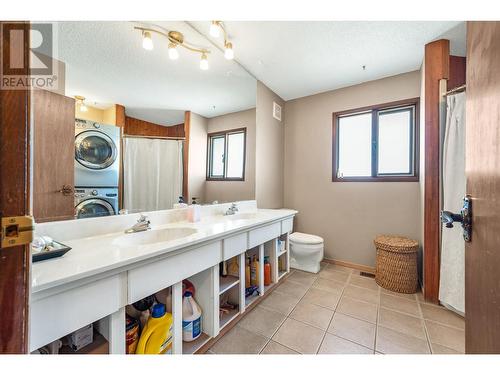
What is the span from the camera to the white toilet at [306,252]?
2.44 meters

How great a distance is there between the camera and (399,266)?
204cm

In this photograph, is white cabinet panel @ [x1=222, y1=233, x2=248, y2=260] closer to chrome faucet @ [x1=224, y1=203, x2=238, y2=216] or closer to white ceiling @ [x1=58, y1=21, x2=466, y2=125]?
chrome faucet @ [x1=224, y1=203, x2=238, y2=216]

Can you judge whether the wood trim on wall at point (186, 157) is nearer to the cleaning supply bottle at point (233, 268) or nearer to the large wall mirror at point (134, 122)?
the large wall mirror at point (134, 122)

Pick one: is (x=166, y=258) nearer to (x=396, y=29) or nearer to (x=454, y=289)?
(x=454, y=289)

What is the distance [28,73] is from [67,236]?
0.92 meters

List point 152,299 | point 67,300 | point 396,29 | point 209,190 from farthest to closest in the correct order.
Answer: point 209,190
point 396,29
point 152,299
point 67,300

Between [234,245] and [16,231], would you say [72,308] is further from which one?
[234,245]

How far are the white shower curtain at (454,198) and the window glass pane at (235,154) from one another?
6.38ft

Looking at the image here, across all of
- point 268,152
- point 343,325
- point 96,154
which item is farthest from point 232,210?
point 343,325

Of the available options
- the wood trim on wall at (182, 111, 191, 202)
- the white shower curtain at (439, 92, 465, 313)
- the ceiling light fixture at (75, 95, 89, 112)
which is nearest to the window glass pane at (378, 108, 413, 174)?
the white shower curtain at (439, 92, 465, 313)

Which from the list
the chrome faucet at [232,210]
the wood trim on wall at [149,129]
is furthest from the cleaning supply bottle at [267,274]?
the wood trim on wall at [149,129]

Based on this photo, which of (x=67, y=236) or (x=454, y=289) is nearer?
(x=67, y=236)
